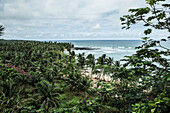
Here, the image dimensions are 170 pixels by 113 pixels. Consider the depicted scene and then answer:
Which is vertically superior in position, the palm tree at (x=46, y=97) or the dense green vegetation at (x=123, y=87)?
the dense green vegetation at (x=123, y=87)

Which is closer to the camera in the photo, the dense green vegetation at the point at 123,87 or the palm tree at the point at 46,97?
the dense green vegetation at the point at 123,87

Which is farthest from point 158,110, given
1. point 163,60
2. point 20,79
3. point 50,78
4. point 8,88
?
point 50,78

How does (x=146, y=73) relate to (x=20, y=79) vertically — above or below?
above

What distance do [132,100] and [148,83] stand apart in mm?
988

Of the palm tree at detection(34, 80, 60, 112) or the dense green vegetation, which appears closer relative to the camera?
the dense green vegetation

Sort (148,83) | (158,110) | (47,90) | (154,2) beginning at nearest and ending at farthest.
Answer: (158,110) → (154,2) → (148,83) → (47,90)

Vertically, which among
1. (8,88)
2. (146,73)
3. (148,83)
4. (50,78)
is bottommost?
(50,78)

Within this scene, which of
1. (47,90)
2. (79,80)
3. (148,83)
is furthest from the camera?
(79,80)

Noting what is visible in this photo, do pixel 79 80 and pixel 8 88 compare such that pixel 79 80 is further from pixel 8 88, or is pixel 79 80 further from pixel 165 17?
pixel 165 17

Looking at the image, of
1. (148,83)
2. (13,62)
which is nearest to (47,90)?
(148,83)

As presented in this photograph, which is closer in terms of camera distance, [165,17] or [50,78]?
[165,17]

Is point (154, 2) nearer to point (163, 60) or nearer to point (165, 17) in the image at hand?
point (165, 17)

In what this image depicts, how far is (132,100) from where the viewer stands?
14.5ft

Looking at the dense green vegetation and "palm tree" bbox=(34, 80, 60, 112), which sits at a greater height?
the dense green vegetation
